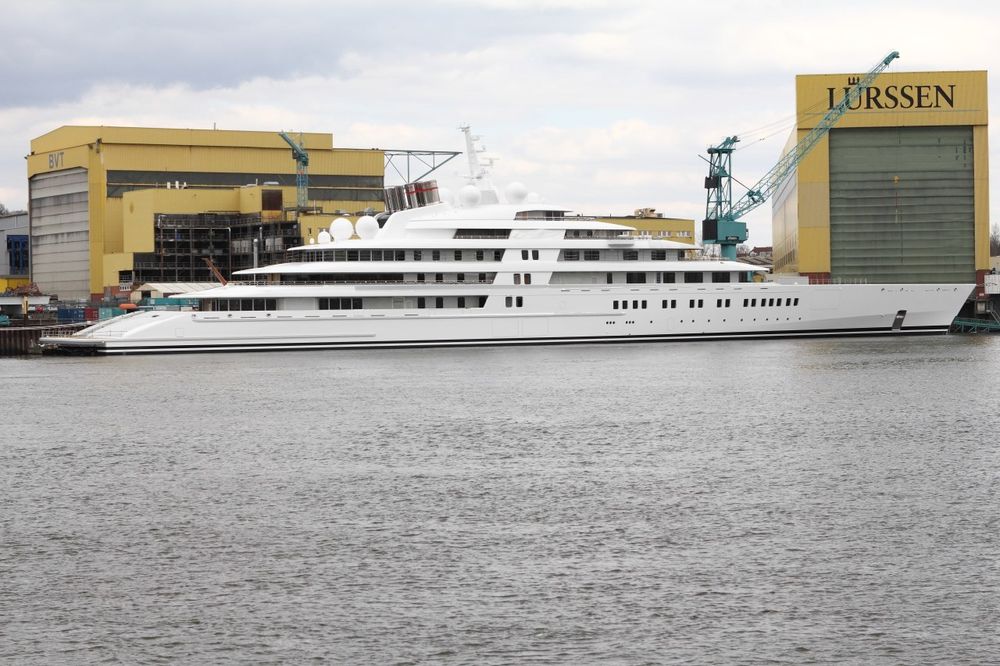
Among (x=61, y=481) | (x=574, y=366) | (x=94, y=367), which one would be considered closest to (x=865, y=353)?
(x=574, y=366)

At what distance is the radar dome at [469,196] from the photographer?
2835 inches

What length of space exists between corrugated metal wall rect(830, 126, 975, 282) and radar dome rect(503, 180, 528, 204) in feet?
106

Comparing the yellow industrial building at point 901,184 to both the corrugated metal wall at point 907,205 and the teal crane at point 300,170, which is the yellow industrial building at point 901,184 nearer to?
the corrugated metal wall at point 907,205

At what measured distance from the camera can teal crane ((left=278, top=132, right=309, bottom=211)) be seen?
355ft

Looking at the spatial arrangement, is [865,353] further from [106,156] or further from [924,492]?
[106,156]

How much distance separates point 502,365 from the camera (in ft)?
192

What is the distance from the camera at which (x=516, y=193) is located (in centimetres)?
7288

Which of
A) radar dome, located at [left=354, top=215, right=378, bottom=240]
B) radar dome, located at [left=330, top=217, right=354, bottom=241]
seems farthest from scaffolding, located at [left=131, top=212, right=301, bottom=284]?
radar dome, located at [left=330, top=217, right=354, bottom=241]

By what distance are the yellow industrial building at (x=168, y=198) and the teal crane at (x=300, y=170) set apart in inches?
58.6

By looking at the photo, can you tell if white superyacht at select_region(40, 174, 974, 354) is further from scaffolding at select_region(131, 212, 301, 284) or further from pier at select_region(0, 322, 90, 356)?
scaffolding at select_region(131, 212, 301, 284)

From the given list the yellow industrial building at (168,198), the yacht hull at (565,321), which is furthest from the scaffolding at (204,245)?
the yacht hull at (565,321)

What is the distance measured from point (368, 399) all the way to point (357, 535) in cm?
2207

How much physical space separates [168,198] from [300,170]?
10.9 metres

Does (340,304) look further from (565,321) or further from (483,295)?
(565,321)
